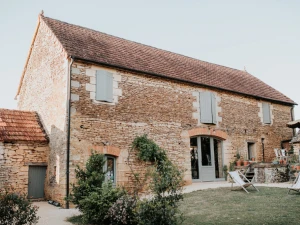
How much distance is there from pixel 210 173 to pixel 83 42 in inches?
329

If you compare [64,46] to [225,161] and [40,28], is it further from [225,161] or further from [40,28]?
[225,161]

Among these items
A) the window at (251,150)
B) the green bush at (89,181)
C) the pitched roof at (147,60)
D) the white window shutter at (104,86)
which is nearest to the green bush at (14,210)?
the green bush at (89,181)

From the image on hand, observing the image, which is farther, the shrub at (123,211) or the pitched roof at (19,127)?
the pitched roof at (19,127)

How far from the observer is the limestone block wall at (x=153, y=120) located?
10438 millimetres

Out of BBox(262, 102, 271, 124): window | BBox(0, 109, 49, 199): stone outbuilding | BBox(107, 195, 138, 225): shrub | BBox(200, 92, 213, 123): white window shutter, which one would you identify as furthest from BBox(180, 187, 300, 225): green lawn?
BBox(262, 102, 271, 124): window

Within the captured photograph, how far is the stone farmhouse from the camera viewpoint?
34.3 ft

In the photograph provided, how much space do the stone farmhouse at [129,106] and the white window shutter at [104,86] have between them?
0.04 m

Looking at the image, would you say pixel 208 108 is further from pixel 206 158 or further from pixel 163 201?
pixel 163 201

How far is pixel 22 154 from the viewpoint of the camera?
1070 cm

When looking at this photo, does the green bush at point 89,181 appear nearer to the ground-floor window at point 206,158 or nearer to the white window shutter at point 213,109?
the ground-floor window at point 206,158

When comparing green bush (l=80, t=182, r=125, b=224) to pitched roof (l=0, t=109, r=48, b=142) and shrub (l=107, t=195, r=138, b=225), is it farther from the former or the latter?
pitched roof (l=0, t=109, r=48, b=142)

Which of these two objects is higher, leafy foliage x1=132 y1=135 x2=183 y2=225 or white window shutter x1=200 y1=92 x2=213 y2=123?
white window shutter x1=200 y1=92 x2=213 y2=123

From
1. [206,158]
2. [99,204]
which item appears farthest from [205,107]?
[99,204]

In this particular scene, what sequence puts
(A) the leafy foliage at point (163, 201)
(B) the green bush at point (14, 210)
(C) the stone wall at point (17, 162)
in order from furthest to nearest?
(C) the stone wall at point (17, 162) < (A) the leafy foliage at point (163, 201) < (B) the green bush at point (14, 210)
